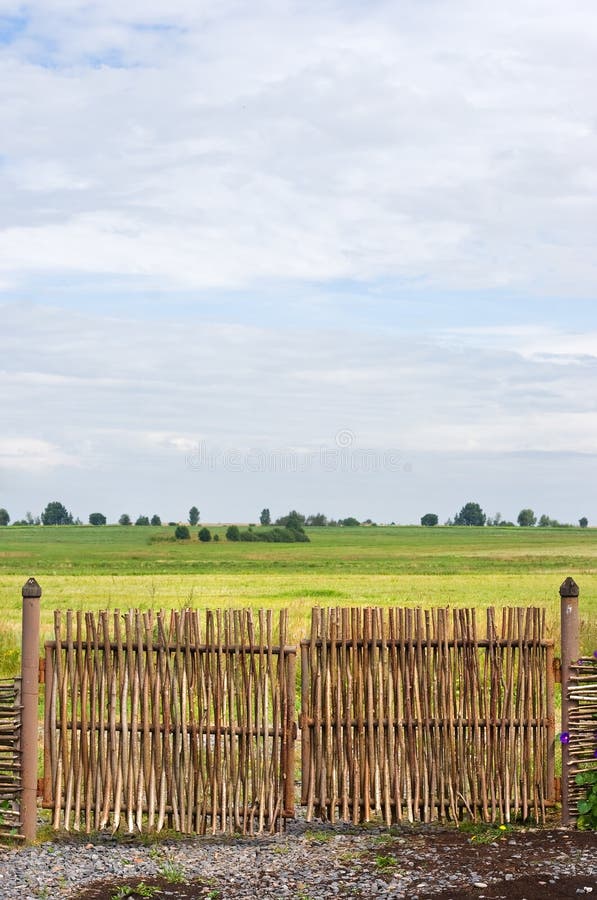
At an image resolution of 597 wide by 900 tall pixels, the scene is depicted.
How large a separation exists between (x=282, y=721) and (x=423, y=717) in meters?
1.08

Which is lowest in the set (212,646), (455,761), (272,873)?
(272,873)

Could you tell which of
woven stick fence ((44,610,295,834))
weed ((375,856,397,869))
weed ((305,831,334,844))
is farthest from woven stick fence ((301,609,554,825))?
weed ((375,856,397,869))

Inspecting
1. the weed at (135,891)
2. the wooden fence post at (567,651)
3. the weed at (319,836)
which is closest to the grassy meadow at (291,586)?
the weed at (319,836)

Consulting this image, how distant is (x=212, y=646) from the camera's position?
8.21 m

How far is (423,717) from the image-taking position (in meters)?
8.35

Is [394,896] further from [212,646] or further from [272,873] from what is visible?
[212,646]

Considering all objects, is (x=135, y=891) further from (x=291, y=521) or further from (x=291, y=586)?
(x=291, y=521)

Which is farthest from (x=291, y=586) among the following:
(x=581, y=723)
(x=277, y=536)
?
(x=277, y=536)

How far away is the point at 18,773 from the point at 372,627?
9.63ft

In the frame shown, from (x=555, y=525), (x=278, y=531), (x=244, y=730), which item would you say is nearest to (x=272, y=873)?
(x=244, y=730)

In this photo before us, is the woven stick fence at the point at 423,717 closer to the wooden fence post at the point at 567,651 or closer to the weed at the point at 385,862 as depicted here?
the wooden fence post at the point at 567,651

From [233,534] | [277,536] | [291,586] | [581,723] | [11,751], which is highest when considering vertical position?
[233,534]

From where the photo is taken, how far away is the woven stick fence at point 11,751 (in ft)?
27.1

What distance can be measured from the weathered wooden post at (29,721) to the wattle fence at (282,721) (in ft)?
0.04
